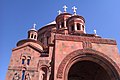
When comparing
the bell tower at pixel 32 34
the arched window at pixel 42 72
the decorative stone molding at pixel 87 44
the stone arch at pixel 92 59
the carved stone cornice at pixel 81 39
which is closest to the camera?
the stone arch at pixel 92 59

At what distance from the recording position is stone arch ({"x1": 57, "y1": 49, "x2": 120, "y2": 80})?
37.3ft

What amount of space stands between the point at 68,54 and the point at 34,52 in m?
13.3

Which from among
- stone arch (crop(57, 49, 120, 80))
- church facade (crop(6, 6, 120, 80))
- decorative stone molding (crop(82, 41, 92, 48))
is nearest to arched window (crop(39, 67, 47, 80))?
church facade (crop(6, 6, 120, 80))

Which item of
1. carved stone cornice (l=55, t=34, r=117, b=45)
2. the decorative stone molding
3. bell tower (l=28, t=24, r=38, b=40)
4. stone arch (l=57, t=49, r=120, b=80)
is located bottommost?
stone arch (l=57, t=49, r=120, b=80)

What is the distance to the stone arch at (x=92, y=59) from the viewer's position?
1138 centimetres

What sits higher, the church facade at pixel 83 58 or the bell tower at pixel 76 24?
the bell tower at pixel 76 24

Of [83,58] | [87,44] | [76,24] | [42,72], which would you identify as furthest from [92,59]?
[76,24]

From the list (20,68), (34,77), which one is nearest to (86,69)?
(34,77)

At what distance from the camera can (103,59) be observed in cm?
1205

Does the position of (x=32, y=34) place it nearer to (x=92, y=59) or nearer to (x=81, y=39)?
(x=81, y=39)

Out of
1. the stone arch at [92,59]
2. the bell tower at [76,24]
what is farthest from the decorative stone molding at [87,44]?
the bell tower at [76,24]

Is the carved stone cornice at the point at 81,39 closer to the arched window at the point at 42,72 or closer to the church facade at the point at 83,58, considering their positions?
the church facade at the point at 83,58

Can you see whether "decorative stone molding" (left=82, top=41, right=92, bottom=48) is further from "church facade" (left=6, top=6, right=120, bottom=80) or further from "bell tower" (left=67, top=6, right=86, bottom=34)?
"bell tower" (left=67, top=6, right=86, bottom=34)

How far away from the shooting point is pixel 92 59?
1223cm
